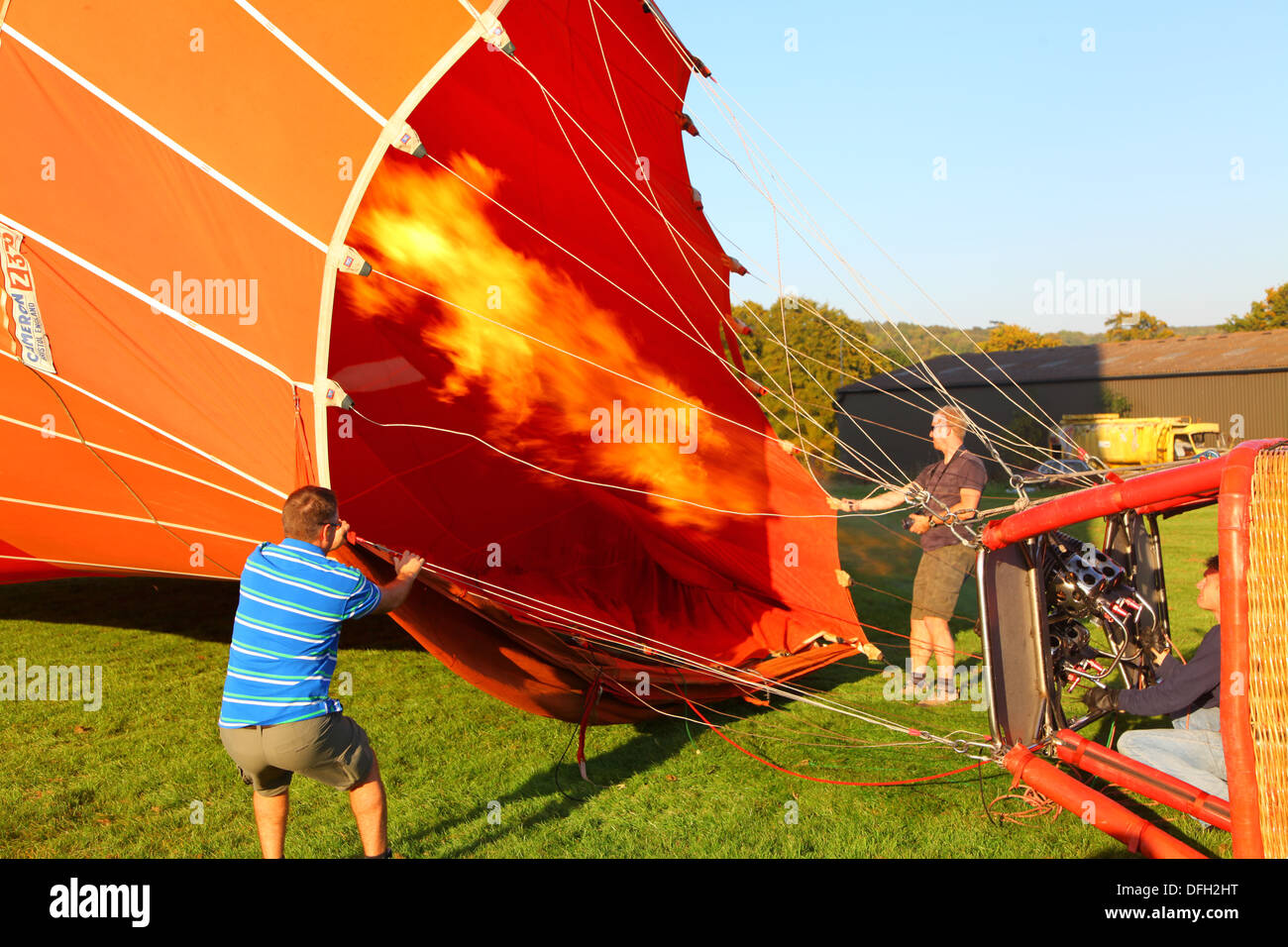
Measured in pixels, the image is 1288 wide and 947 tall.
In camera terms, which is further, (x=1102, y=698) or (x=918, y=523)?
(x=918, y=523)

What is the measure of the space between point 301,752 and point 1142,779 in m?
2.73

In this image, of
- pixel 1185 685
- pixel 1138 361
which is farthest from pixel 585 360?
pixel 1138 361

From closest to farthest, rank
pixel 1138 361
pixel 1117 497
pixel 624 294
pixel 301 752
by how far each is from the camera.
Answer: pixel 301 752 < pixel 1117 497 < pixel 624 294 < pixel 1138 361

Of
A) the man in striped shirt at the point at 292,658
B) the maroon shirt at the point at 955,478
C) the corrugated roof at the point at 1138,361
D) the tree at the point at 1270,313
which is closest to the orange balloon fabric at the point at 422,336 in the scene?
the maroon shirt at the point at 955,478

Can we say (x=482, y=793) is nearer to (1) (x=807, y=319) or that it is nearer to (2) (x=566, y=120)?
(2) (x=566, y=120)

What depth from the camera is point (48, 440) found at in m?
4.38

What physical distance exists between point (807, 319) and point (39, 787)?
2576 centimetres

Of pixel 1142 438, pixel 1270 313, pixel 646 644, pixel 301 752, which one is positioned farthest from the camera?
pixel 1270 313

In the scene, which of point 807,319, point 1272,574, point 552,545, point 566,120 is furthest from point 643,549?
point 807,319

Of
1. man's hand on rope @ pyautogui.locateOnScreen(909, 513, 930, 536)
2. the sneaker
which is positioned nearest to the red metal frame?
man's hand on rope @ pyautogui.locateOnScreen(909, 513, 930, 536)

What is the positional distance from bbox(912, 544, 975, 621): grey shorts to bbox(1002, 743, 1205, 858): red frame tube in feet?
5.89

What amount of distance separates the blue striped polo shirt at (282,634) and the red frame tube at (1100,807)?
2.33m

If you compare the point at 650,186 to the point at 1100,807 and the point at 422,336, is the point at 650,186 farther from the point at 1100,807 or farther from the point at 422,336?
the point at 1100,807

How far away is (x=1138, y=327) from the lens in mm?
63281
